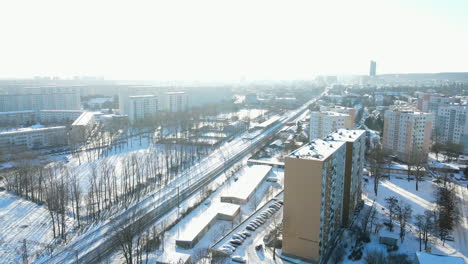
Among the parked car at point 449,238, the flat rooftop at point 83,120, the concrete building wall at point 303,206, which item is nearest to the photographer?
the concrete building wall at point 303,206

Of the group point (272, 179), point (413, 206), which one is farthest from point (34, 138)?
point (413, 206)

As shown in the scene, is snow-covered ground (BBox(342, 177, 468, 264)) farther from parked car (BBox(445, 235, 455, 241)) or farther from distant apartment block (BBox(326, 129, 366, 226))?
distant apartment block (BBox(326, 129, 366, 226))

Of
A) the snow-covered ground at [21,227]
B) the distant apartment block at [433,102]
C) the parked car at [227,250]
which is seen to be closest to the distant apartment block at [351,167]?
the parked car at [227,250]

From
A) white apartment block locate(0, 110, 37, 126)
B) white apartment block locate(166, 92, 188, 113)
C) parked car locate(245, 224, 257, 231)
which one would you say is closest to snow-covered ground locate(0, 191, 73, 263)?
parked car locate(245, 224, 257, 231)

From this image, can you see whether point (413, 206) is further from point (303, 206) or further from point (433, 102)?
point (433, 102)

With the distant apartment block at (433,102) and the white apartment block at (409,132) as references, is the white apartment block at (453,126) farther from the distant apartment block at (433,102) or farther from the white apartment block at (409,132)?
the distant apartment block at (433,102)

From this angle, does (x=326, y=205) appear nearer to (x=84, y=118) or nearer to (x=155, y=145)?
(x=155, y=145)

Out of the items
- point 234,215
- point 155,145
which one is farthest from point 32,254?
point 155,145
